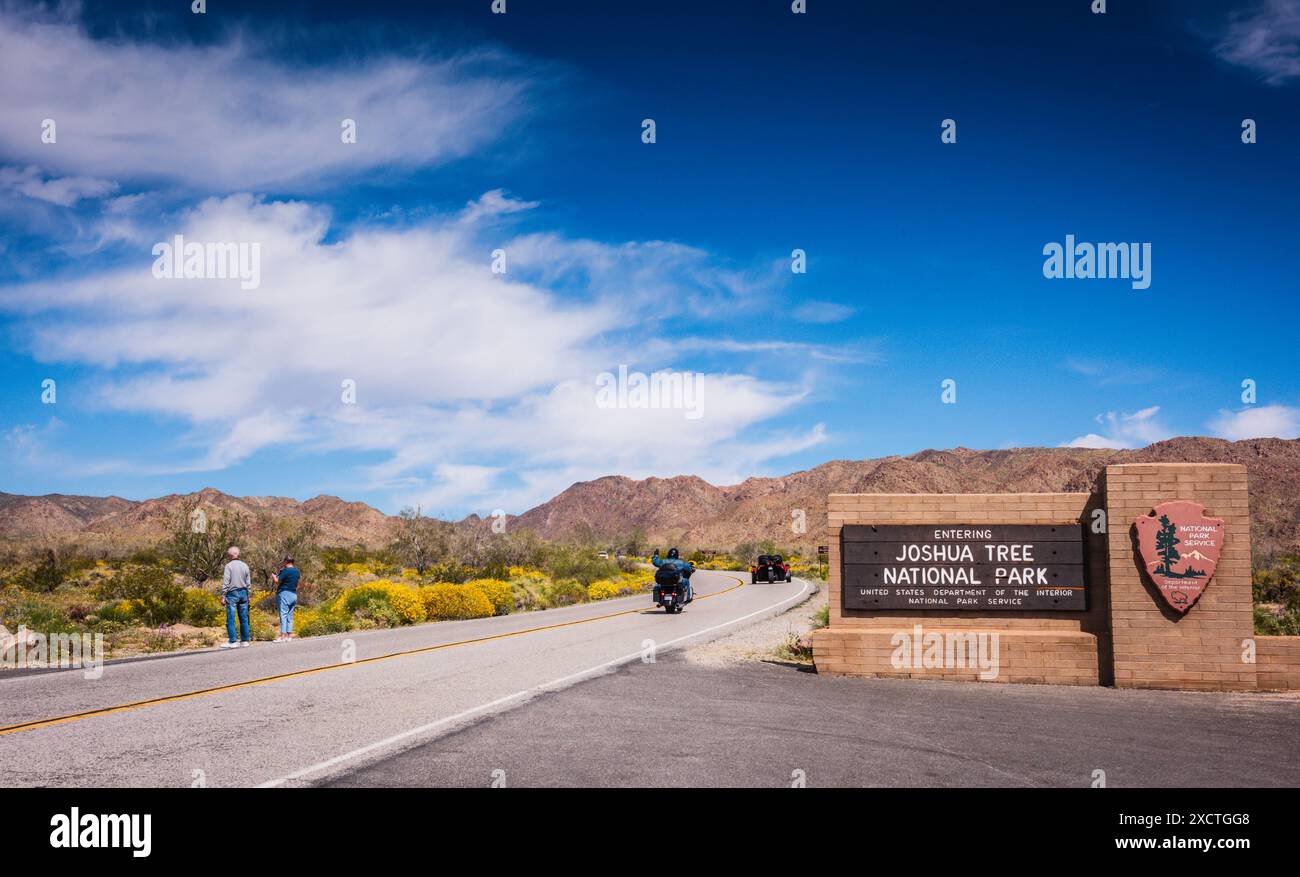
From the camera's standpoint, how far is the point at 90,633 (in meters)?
19.9

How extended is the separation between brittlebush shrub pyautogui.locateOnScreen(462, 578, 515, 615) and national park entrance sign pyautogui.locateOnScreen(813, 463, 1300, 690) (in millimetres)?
16723

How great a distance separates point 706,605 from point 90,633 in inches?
720

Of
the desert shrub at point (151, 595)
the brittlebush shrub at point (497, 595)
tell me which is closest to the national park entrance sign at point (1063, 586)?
the brittlebush shrub at point (497, 595)

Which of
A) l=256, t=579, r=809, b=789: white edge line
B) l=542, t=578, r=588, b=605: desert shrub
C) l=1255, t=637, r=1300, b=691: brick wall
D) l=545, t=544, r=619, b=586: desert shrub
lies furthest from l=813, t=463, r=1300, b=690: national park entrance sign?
l=545, t=544, r=619, b=586: desert shrub

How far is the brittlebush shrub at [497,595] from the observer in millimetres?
28484

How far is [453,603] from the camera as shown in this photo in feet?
86.0

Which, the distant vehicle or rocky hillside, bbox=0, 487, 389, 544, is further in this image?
rocky hillside, bbox=0, 487, 389, 544

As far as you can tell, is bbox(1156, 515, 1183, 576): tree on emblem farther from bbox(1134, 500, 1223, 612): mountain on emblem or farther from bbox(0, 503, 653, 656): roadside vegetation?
bbox(0, 503, 653, 656): roadside vegetation

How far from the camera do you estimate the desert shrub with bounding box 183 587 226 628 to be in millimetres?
23562

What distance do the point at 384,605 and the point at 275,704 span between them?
14640 mm

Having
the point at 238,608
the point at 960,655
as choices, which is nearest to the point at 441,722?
the point at 960,655

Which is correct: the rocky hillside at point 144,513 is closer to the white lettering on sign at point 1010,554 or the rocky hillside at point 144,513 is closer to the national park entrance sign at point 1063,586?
the national park entrance sign at point 1063,586
